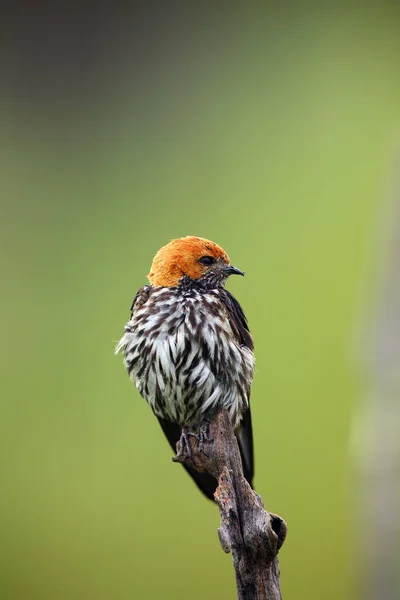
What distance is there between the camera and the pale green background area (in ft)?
13.7

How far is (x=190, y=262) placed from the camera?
8.91 feet

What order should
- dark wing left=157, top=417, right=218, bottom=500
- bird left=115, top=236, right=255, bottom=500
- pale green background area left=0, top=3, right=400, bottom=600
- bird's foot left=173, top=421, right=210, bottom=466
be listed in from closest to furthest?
bird's foot left=173, top=421, right=210, bottom=466, bird left=115, top=236, right=255, bottom=500, dark wing left=157, top=417, right=218, bottom=500, pale green background area left=0, top=3, right=400, bottom=600

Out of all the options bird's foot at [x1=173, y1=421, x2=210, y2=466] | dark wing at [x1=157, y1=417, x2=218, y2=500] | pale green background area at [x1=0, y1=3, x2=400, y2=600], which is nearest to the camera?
bird's foot at [x1=173, y1=421, x2=210, y2=466]

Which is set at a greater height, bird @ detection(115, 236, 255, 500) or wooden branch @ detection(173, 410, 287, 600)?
bird @ detection(115, 236, 255, 500)

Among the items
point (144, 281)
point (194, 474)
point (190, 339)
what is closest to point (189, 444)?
point (190, 339)

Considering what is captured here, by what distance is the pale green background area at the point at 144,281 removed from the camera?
4.19 metres

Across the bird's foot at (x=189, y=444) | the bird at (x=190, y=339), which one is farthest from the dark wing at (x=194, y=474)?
the bird's foot at (x=189, y=444)

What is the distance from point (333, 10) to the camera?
16.2 ft

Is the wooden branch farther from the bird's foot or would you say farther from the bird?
the bird

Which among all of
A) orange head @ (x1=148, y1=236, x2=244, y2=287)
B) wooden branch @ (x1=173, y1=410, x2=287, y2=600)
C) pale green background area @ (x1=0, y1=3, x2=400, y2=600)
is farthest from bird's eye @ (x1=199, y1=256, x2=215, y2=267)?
pale green background area @ (x1=0, y1=3, x2=400, y2=600)

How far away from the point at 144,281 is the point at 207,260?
1.53 meters

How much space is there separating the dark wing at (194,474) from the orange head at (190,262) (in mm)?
615

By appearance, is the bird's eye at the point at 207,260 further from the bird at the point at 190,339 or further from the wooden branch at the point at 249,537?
the wooden branch at the point at 249,537

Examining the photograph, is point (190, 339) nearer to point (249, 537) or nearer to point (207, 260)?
point (207, 260)
